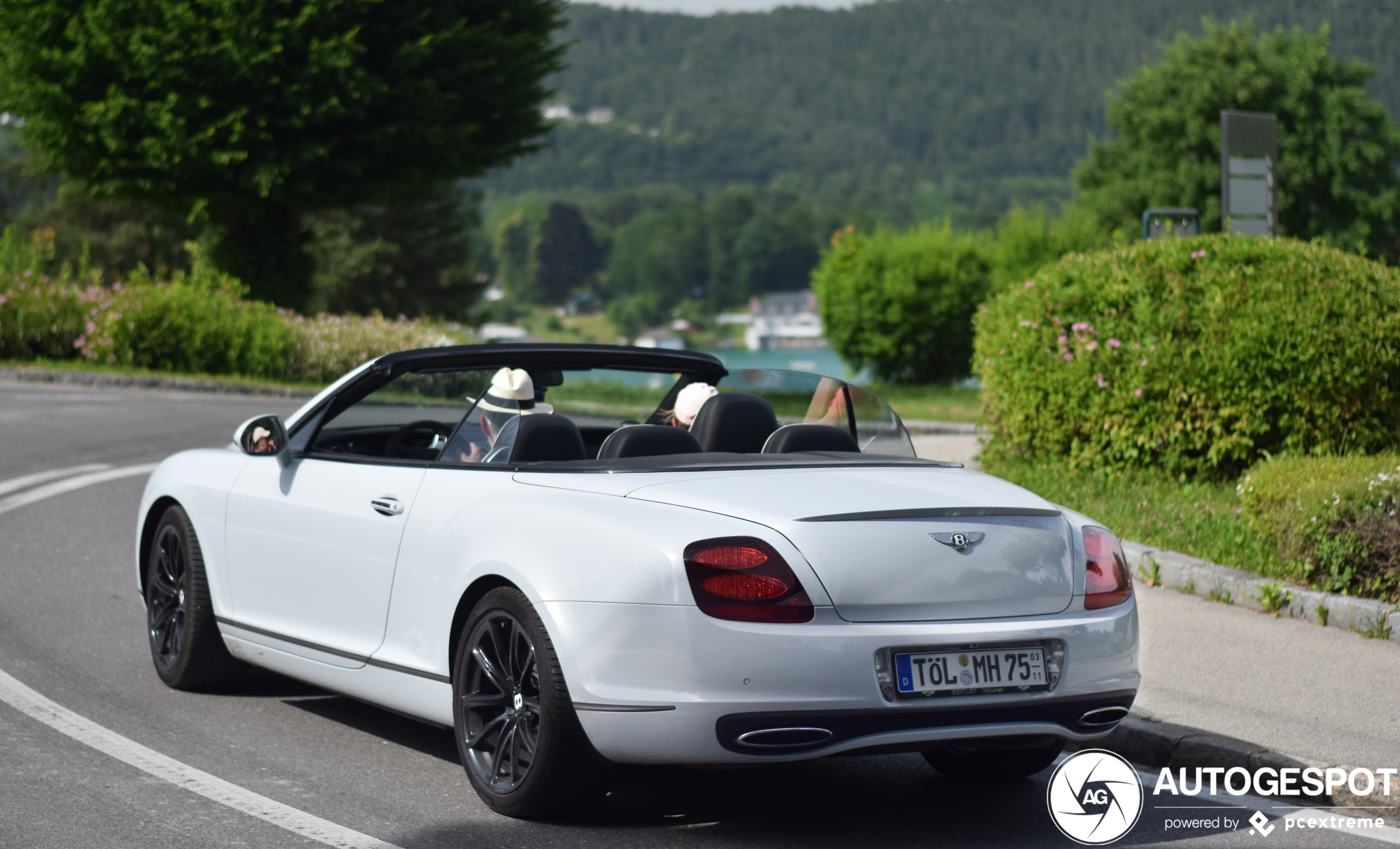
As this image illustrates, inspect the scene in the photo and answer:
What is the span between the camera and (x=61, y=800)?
4.75 m

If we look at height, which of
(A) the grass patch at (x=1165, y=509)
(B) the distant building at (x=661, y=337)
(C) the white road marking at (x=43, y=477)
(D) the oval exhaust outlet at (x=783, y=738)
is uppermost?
(D) the oval exhaust outlet at (x=783, y=738)

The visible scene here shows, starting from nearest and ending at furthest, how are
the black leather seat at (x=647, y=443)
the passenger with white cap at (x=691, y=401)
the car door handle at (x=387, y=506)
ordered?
the black leather seat at (x=647, y=443)
the car door handle at (x=387, y=506)
the passenger with white cap at (x=691, y=401)

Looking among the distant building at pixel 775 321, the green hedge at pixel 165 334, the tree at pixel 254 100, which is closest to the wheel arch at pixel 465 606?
the green hedge at pixel 165 334

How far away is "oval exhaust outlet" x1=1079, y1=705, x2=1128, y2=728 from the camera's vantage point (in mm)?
4570

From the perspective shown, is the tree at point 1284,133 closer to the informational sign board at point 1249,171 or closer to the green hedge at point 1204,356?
the informational sign board at point 1249,171

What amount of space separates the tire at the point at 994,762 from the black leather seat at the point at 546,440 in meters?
1.68

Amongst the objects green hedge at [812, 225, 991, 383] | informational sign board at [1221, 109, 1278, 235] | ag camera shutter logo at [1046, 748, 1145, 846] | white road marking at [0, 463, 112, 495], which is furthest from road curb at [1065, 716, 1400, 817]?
green hedge at [812, 225, 991, 383]

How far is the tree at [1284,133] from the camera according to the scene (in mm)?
47875

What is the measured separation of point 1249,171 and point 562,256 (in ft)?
460

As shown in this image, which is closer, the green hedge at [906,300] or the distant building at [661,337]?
the green hedge at [906,300]

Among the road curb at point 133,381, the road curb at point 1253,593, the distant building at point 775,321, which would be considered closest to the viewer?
the road curb at point 1253,593

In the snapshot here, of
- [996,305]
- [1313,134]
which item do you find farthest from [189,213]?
[1313,134]

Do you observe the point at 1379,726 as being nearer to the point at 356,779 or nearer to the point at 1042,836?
the point at 1042,836

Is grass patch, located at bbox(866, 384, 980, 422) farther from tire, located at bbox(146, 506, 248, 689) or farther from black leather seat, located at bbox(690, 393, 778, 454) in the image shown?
black leather seat, located at bbox(690, 393, 778, 454)
